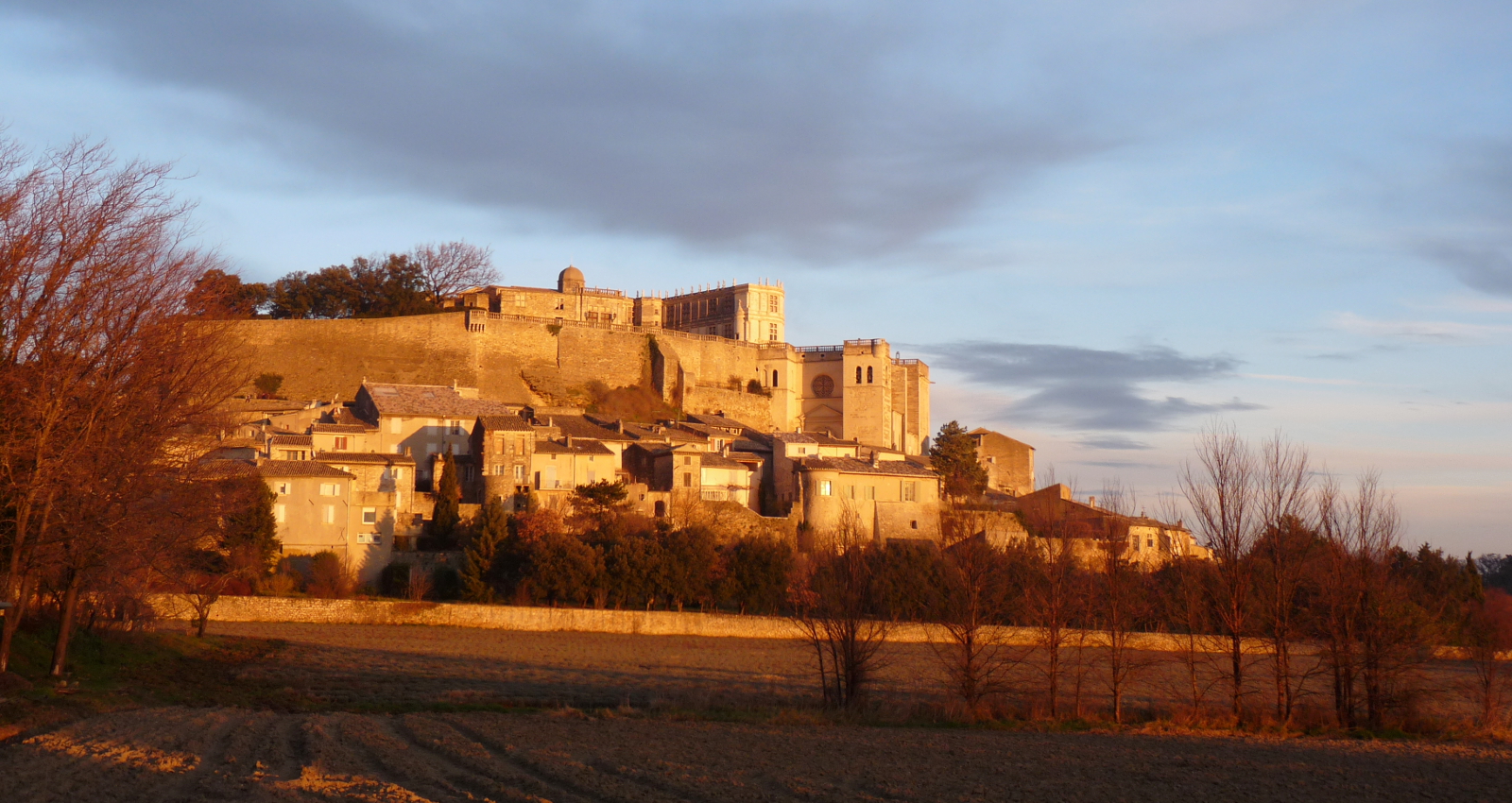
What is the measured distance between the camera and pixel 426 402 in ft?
168

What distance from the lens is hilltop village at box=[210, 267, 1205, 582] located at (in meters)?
42.4

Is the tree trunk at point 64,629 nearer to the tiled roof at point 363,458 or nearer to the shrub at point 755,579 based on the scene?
the shrub at point 755,579

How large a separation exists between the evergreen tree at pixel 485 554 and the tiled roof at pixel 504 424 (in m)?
6.52

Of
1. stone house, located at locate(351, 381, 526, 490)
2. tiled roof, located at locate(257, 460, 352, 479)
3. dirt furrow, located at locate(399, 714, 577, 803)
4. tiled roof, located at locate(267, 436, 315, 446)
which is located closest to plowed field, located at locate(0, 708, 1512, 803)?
dirt furrow, located at locate(399, 714, 577, 803)

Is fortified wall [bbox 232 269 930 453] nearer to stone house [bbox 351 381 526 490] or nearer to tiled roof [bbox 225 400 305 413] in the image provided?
tiled roof [bbox 225 400 305 413]

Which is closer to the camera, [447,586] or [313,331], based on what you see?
[447,586]

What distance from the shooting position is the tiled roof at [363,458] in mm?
42750

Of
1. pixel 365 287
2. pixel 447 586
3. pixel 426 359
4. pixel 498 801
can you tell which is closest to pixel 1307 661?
pixel 447 586

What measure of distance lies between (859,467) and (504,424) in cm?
1514

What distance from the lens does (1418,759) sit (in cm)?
1742

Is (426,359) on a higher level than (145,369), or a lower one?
higher

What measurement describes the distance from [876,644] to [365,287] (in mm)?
52369

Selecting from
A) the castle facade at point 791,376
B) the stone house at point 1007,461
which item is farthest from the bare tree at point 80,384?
the stone house at point 1007,461

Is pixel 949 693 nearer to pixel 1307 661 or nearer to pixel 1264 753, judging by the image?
pixel 1264 753
